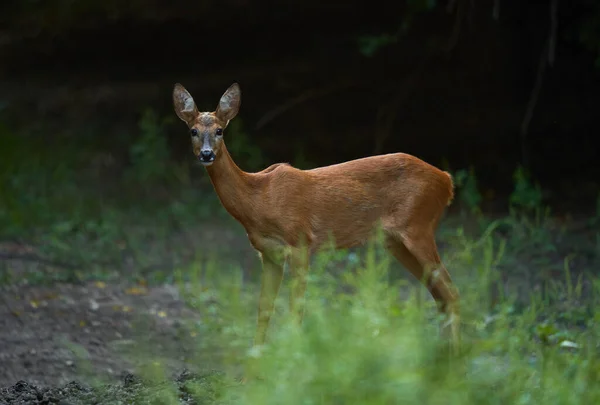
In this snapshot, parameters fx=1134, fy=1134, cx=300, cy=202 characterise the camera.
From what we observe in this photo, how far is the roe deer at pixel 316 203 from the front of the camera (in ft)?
20.4

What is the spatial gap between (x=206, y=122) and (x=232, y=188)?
449 millimetres

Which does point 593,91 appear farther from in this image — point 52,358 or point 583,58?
point 52,358

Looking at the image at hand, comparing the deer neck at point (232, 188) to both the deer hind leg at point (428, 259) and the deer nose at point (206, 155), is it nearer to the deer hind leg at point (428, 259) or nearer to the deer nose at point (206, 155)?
the deer nose at point (206, 155)

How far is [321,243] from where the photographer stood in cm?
657

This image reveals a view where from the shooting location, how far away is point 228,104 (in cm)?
623

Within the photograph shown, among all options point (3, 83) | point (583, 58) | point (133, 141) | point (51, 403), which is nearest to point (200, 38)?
point (133, 141)

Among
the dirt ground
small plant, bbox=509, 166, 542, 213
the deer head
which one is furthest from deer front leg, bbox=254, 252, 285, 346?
small plant, bbox=509, 166, 542, 213

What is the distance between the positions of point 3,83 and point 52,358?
21.9ft

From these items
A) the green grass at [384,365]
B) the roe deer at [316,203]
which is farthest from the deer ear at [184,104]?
the green grass at [384,365]

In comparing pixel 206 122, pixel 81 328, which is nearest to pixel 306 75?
pixel 81 328

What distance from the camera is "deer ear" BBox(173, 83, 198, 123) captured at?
20.3 feet

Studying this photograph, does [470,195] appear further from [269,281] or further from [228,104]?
[228,104]

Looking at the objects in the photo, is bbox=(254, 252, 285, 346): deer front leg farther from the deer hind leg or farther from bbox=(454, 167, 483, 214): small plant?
bbox=(454, 167, 483, 214): small plant

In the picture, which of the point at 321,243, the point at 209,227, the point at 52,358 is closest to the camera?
the point at 321,243
